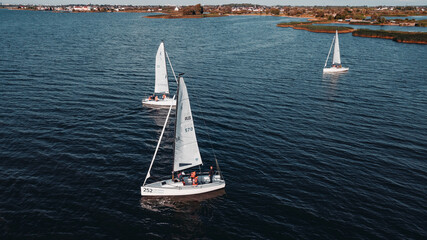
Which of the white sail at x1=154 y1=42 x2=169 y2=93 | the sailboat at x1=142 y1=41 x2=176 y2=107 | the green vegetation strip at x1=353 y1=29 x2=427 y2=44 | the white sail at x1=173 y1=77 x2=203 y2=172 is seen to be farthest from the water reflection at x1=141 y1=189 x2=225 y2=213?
the green vegetation strip at x1=353 y1=29 x2=427 y2=44

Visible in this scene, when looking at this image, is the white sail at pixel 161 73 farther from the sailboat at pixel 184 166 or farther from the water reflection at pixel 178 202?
the water reflection at pixel 178 202

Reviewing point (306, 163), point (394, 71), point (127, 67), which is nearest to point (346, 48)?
point (394, 71)

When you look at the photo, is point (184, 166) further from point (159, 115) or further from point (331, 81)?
point (331, 81)

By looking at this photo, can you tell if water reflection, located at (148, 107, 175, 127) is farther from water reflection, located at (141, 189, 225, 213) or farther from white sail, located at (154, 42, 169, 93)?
water reflection, located at (141, 189, 225, 213)

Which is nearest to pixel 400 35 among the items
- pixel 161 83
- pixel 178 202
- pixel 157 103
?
pixel 161 83

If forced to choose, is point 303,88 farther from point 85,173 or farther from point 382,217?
point 85,173

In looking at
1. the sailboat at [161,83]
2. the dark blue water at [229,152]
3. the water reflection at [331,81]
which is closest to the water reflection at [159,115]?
the dark blue water at [229,152]
